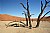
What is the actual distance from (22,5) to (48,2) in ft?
8.25

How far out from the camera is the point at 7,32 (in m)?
11.3

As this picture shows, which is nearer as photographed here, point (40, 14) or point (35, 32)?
point (35, 32)

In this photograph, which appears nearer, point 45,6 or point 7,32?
point 7,32

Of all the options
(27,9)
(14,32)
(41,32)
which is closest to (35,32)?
(41,32)

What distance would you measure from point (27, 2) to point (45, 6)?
5.96 ft

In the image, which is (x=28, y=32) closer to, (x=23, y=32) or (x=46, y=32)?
(x=23, y=32)

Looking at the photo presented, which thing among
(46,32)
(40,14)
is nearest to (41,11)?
(40,14)

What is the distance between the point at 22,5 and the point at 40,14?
2.02 m

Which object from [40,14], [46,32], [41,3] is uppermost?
[41,3]

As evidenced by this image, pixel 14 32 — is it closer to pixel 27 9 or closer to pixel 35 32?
pixel 35 32

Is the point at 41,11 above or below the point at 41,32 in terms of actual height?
above

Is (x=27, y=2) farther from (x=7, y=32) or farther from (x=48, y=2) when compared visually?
(x=7, y=32)

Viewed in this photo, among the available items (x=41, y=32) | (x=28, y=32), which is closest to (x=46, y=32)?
(x=41, y=32)

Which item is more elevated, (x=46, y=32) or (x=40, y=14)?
(x=40, y=14)
